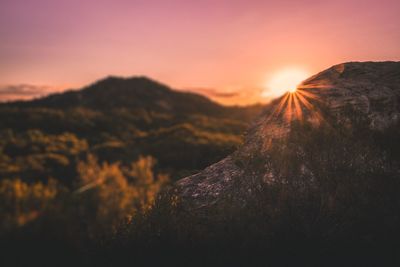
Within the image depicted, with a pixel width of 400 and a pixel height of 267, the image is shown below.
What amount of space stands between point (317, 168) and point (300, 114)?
1.50 m

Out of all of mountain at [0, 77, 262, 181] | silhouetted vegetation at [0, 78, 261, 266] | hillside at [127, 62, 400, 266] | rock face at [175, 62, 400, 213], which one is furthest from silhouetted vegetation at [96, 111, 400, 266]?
mountain at [0, 77, 262, 181]

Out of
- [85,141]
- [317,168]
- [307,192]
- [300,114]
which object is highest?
[300,114]

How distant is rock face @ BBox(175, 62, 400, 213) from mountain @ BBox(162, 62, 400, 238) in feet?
0.06

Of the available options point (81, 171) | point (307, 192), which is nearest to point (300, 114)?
point (307, 192)

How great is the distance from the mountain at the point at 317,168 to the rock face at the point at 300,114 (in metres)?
0.02

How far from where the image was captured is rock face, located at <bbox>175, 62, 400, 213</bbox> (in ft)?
19.9

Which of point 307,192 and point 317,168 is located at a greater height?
point 317,168

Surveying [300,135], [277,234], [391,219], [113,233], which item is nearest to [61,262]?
[113,233]

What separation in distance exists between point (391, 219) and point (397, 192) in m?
0.54

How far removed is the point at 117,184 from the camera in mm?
16047

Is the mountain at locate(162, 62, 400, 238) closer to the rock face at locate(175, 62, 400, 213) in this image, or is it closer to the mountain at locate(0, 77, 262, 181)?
the rock face at locate(175, 62, 400, 213)

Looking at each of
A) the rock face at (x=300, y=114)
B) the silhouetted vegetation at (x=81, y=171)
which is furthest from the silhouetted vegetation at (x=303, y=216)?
the silhouetted vegetation at (x=81, y=171)

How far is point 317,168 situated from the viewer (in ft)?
19.6

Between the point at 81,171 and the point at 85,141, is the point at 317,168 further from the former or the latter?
the point at 85,141
